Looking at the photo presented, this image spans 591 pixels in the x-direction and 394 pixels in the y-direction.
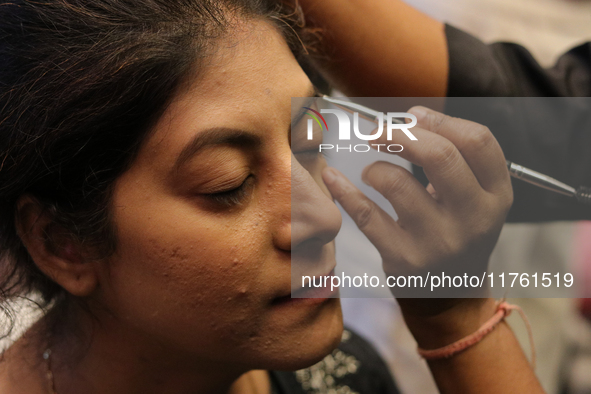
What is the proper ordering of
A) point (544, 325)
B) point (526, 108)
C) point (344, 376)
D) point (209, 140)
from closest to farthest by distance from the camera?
point (209, 140) < point (526, 108) < point (344, 376) < point (544, 325)

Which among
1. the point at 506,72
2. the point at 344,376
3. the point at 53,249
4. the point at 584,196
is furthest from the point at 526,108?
the point at 53,249

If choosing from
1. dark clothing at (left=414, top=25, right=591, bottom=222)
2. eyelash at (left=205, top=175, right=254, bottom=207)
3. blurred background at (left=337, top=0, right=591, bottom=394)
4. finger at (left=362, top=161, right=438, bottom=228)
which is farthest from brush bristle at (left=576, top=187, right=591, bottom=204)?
blurred background at (left=337, top=0, right=591, bottom=394)

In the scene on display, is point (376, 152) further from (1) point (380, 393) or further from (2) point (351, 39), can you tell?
(1) point (380, 393)

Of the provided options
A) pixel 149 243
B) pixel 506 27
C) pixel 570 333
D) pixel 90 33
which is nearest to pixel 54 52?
pixel 90 33

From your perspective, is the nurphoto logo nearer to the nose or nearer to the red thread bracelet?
the nose

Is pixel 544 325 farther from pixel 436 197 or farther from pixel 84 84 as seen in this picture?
pixel 84 84

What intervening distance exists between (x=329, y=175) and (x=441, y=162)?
0.43 feet

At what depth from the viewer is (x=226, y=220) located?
1.77 feet

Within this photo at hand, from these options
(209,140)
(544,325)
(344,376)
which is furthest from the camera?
(544,325)

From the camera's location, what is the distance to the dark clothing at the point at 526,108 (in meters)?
0.74

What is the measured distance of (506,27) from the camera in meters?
1.71

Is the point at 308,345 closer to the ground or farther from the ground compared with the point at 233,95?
closer to the ground

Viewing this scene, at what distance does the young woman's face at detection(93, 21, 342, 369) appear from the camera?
0.53 meters

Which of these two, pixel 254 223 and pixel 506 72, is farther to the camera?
pixel 506 72
